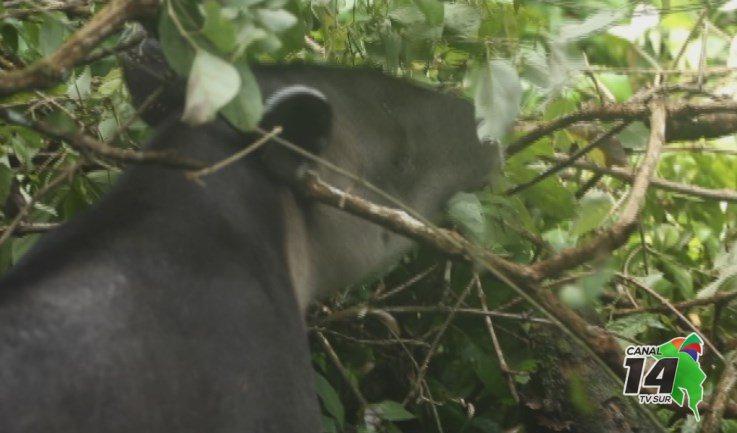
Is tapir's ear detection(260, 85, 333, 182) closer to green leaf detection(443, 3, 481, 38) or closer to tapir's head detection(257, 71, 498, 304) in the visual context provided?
tapir's head detection(257, 71, 498, 304)

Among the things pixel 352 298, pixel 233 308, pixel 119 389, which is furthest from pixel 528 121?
pixel 119 389

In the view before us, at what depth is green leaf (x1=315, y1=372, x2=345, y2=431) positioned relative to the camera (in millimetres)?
1885

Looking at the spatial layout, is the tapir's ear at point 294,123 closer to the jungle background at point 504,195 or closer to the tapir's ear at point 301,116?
the tapir's ear at point 301,116

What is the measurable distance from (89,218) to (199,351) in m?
0.20

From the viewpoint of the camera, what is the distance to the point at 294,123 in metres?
1.58

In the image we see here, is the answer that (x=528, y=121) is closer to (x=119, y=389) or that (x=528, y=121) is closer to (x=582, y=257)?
(x=582, y=257)

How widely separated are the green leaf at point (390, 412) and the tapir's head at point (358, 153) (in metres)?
0.20

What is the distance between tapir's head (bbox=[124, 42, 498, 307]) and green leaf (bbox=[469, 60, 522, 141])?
0.61 ft

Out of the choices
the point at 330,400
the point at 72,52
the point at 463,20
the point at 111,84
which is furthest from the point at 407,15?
the point at 72,52

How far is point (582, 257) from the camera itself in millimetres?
1329

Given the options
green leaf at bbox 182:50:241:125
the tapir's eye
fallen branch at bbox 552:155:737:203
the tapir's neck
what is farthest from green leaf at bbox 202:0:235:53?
fallen branch at bbox 552:155:737:203

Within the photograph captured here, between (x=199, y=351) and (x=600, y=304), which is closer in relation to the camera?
(x=199, y=351)

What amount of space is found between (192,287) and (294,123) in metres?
0.29

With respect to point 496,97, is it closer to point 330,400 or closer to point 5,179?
point 330,400
